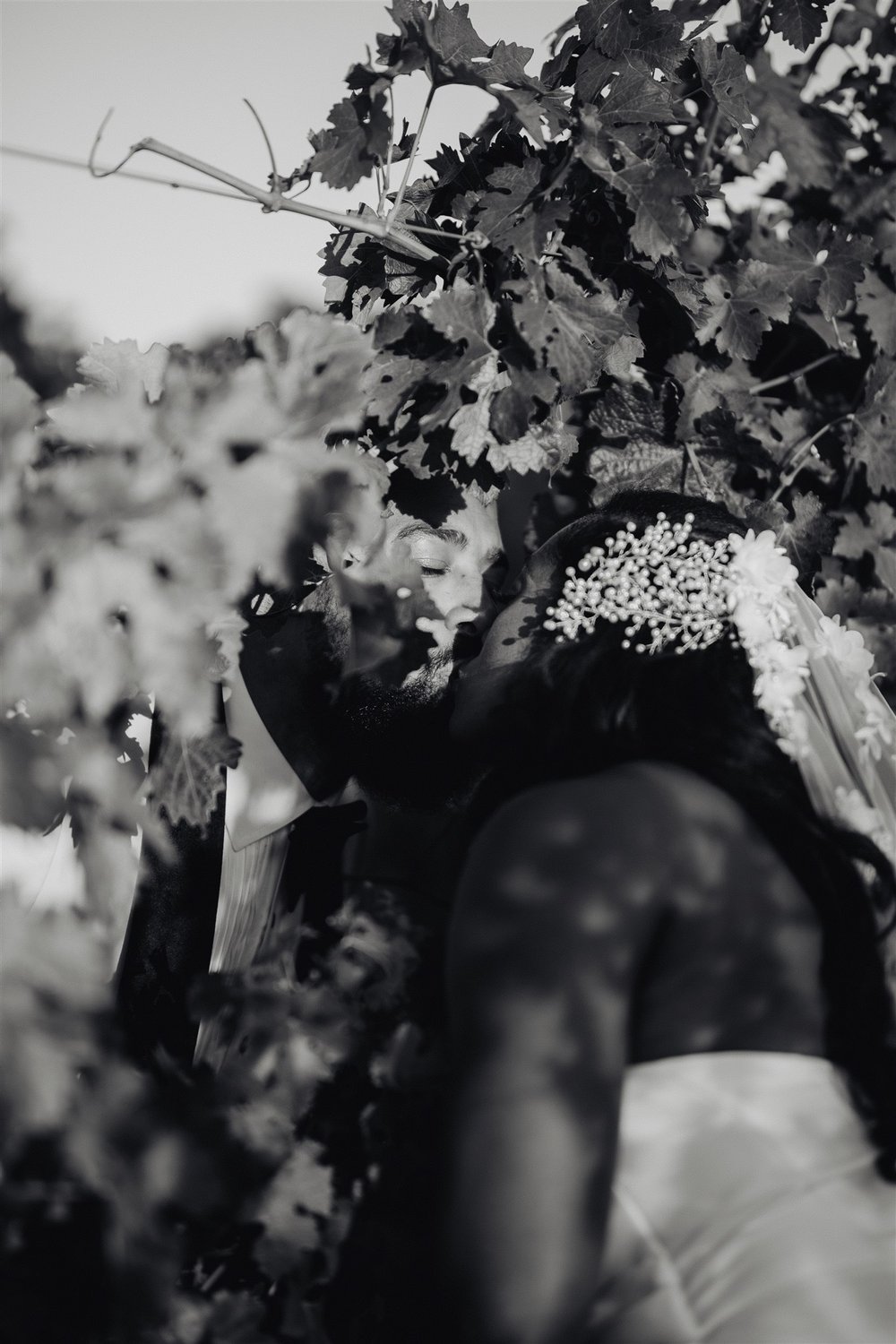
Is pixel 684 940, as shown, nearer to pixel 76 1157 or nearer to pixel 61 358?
pixel 76 1157

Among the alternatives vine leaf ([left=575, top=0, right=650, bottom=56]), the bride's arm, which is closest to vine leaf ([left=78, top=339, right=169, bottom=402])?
the bride's arm

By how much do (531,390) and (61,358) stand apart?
0.95m

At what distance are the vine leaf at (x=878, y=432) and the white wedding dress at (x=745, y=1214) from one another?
1.45m

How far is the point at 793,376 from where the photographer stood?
248 centimetres

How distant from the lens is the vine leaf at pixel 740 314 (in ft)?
7.50

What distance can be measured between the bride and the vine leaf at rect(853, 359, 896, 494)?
641 millimetres

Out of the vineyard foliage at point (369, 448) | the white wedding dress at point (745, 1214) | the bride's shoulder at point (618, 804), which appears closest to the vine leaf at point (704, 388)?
the vineyard foliage at point (369, 448)

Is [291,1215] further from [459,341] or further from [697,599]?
[459,341]

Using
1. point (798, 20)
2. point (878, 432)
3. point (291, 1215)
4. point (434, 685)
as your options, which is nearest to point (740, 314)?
point (878, 432)

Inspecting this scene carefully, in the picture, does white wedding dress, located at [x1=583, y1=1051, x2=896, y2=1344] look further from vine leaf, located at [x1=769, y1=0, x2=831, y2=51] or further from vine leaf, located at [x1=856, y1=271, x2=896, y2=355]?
vine leaf, located at [x1=769, y1=0, x2=831, y2=51]

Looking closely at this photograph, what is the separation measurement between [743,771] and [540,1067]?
2.05 feet

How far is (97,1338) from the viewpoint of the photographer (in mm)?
1196

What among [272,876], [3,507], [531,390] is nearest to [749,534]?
[531,390]

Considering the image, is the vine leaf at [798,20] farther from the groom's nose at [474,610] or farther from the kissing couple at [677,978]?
the groom's nose at [474,610]
